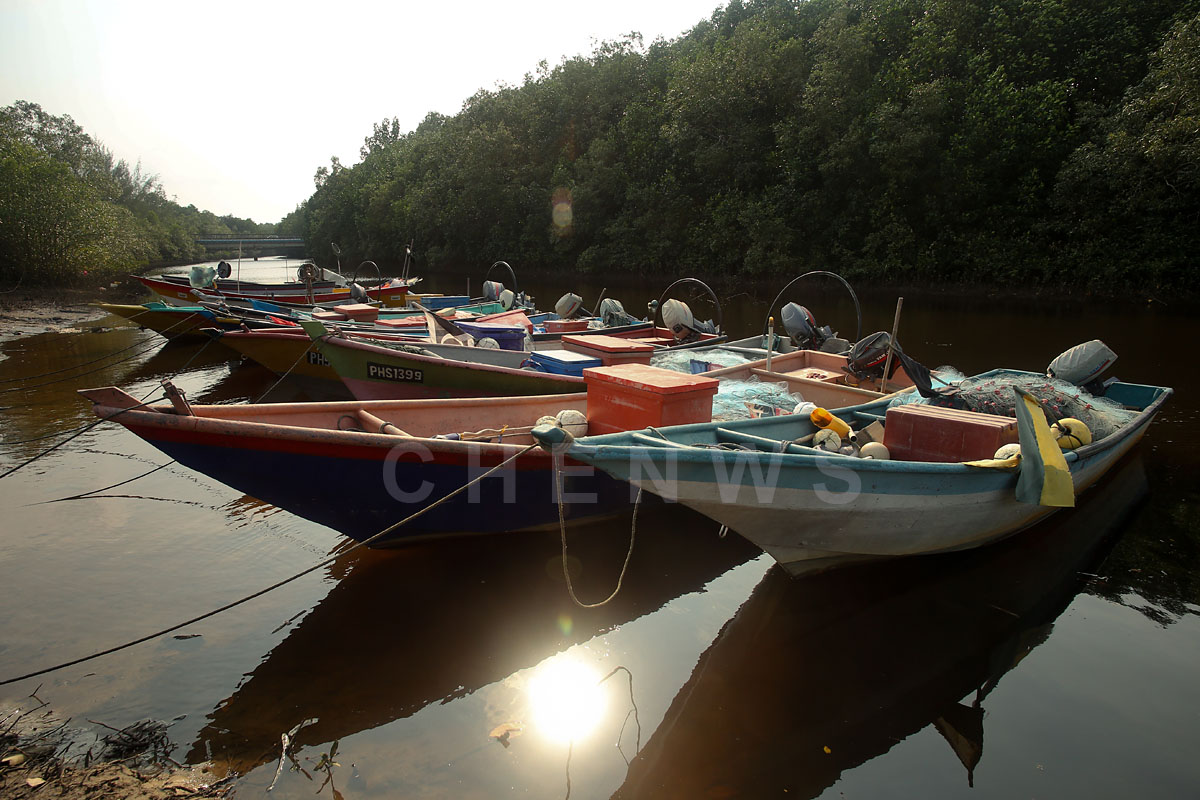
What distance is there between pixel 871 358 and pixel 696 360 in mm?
2231

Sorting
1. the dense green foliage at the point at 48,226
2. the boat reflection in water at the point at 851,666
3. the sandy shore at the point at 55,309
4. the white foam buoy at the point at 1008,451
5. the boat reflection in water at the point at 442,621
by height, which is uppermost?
the dense green foliage at the point at 48,226

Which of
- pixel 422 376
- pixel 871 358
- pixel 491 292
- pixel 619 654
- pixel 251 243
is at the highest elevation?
pixel 251 243

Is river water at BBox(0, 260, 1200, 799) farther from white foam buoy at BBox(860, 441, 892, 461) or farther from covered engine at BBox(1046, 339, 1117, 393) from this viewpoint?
covered engine at BBox(1046, 339, 1117, 393)

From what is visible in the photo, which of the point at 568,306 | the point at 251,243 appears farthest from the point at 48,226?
Result: the point at 251,243

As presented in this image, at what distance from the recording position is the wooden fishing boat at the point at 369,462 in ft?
13.5

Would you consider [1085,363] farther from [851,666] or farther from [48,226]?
[48,226]

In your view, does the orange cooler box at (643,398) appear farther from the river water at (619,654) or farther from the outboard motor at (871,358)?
the outboard motor at (871,358)

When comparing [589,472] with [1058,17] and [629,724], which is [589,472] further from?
[1058,17]

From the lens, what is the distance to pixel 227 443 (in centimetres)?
414

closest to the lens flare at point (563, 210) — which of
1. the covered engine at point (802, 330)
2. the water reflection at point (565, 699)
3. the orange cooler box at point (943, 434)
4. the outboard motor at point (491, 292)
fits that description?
the outboard motor at point (491, 292)

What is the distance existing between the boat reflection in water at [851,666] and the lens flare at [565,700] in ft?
1.35

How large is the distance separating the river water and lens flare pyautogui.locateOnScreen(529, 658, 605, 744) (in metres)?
0.02

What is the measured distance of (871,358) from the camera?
7.61 meters

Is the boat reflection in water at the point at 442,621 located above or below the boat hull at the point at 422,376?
below
